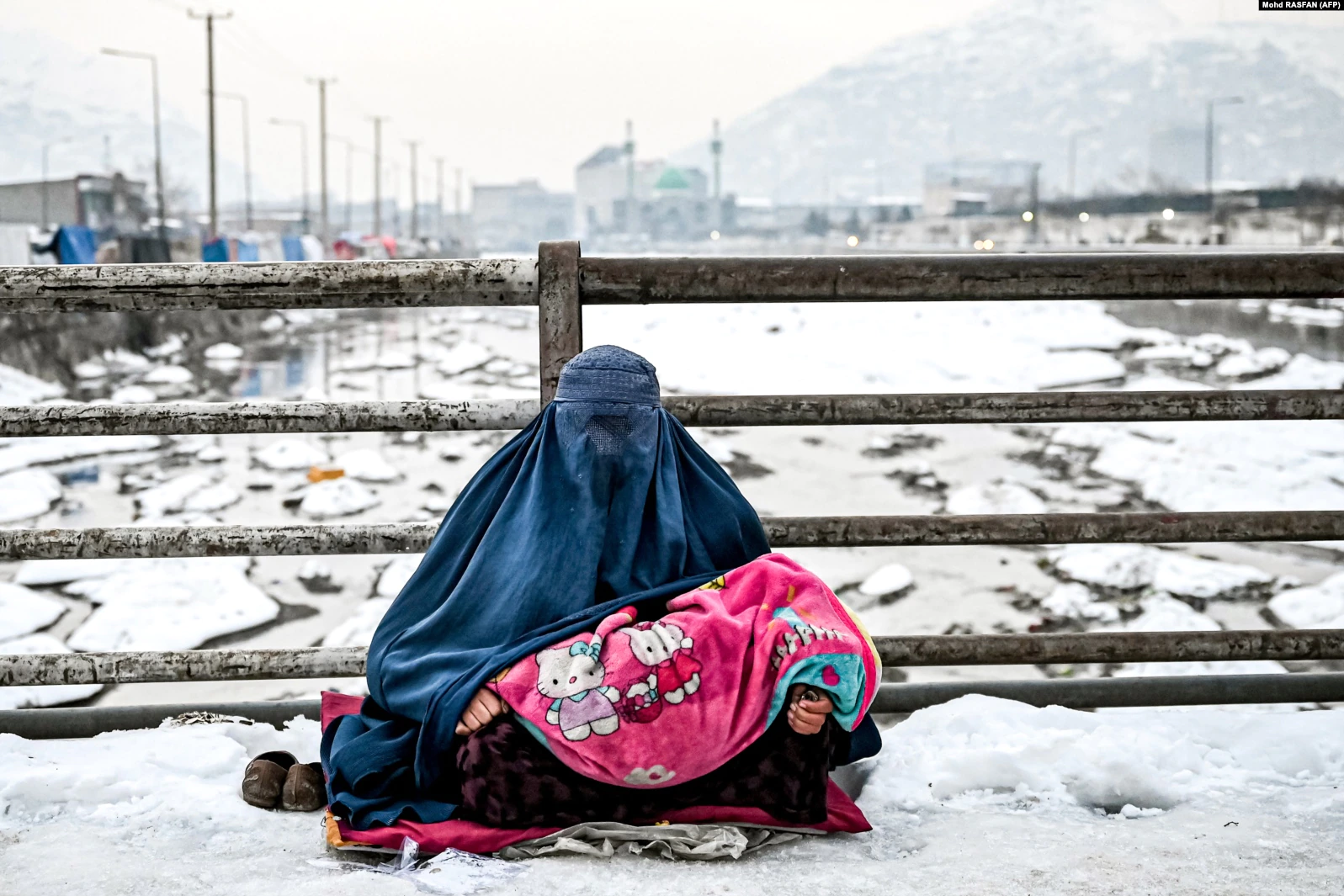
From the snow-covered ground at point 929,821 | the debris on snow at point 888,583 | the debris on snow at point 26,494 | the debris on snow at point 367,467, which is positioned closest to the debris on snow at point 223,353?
the debris on snow at point 26,494

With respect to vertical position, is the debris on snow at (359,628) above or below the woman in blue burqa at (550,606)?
below

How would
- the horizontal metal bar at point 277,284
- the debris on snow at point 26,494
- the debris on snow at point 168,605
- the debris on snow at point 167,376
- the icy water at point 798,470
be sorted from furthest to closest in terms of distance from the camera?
1. the debris on snow at point 167,376
2. the debris on snow at point 26,494
3. the icy water at point 798,470
4. the debris on snow at point 168,605
5. the horizontal metal bar at point 277,284

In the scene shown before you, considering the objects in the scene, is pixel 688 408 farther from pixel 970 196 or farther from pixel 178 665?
pixel 970 196

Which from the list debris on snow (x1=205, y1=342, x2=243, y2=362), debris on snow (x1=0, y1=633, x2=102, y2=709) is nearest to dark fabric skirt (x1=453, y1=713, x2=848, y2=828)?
debris on snow (x1=0, y1=633, x2=102, y2=709)

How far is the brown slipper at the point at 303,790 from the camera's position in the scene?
2.59 metres

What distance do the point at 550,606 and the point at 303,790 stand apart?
0.69 m

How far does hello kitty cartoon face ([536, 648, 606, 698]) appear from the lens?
7.58ft

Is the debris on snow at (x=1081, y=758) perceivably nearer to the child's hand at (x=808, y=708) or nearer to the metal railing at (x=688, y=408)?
the metal railing at (x=688, y=408)

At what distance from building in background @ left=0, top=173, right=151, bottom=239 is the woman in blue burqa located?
145ft

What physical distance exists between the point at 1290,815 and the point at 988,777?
2.03 feet

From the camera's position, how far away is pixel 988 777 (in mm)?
2738

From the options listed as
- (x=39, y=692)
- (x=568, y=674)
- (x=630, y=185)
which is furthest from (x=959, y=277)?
(x=630, y=185)

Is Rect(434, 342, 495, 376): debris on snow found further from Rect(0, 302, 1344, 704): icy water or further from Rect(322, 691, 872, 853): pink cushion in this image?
Rect(322, 691, 872, 853): pink cushion

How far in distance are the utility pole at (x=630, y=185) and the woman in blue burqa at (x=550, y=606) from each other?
13048 centimetres
